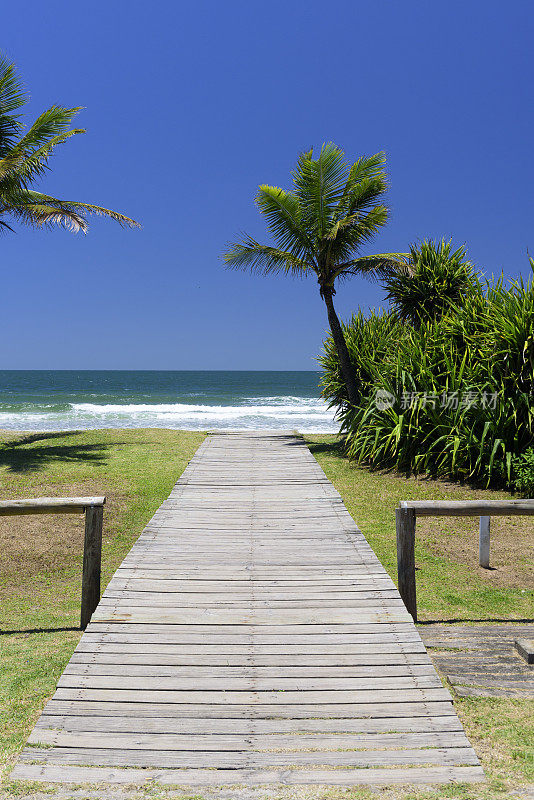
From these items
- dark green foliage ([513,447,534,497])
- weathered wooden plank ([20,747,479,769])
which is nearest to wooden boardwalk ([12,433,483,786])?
weathered wooden plank ([20,747,479,769])

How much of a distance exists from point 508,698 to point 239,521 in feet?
11.7

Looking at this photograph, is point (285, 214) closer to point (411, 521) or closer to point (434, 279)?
point (434, 279)

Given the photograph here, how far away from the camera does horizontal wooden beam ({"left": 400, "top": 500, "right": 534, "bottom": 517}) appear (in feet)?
13.9

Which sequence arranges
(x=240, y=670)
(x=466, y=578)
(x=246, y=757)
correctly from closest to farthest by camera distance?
1. (x=246, y=757)
2. (x=240, y=670)
3. (x=466, y=578)

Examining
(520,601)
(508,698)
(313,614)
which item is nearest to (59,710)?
(313,614)

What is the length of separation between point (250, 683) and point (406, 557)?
1655 mm

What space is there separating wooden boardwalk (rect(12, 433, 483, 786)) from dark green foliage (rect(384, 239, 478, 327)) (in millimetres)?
8960

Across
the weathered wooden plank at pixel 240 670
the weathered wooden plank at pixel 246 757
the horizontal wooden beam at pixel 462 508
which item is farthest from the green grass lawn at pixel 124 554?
the horizontal wooden beam at pixel 462 508

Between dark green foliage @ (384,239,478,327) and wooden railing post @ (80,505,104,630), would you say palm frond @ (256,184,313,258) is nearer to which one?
dark green foliage @ (384,239,478,327)

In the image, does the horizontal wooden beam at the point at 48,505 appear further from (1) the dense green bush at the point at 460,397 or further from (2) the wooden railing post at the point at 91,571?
(1) the dense green bush at the point at 460,397

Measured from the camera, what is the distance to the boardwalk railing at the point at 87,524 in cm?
427

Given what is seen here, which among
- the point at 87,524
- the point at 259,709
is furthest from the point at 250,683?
the point at 87,524

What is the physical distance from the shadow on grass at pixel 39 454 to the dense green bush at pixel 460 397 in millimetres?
5822

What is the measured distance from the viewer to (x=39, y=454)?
40.2 feet
